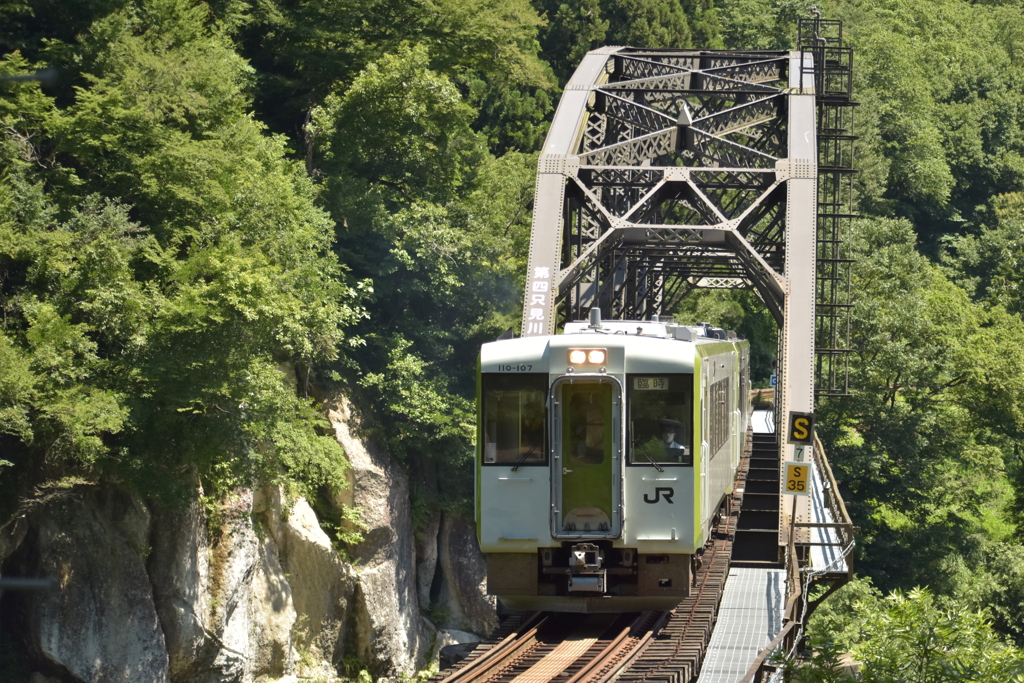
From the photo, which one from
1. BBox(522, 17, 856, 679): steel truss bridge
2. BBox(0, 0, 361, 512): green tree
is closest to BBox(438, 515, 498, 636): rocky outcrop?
BBox(522, 17, 856, 679): steel truss bridge

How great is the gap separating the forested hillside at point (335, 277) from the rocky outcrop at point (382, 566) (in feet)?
2.50

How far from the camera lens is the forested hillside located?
18.2 meters

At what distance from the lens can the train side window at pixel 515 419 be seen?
39.7 ft

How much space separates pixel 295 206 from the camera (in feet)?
72.9

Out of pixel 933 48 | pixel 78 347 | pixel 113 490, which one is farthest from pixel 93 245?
pixel 933 48

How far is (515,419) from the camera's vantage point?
39.8 ft

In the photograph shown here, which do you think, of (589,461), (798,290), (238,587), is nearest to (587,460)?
(589,461)

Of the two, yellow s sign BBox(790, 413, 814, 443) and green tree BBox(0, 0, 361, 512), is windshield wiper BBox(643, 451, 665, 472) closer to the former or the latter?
yellow s sign BBox(790, 413, 814, 443)

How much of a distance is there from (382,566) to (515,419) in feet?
52.8

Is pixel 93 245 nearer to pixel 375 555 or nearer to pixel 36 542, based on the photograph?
pixel 36 542

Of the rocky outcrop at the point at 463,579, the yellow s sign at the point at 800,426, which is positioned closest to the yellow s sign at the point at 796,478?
the yellow s sign at the point at 800,426

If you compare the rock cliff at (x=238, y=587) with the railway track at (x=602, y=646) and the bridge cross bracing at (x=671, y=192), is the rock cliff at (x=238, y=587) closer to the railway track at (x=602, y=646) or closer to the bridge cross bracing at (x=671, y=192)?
the bridge cross bracing at (x=671, y=192)

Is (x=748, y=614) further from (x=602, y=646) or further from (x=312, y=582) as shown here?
(x=312, y=582)

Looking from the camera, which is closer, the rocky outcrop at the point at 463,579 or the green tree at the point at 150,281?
the green tree at the point at 150,281
